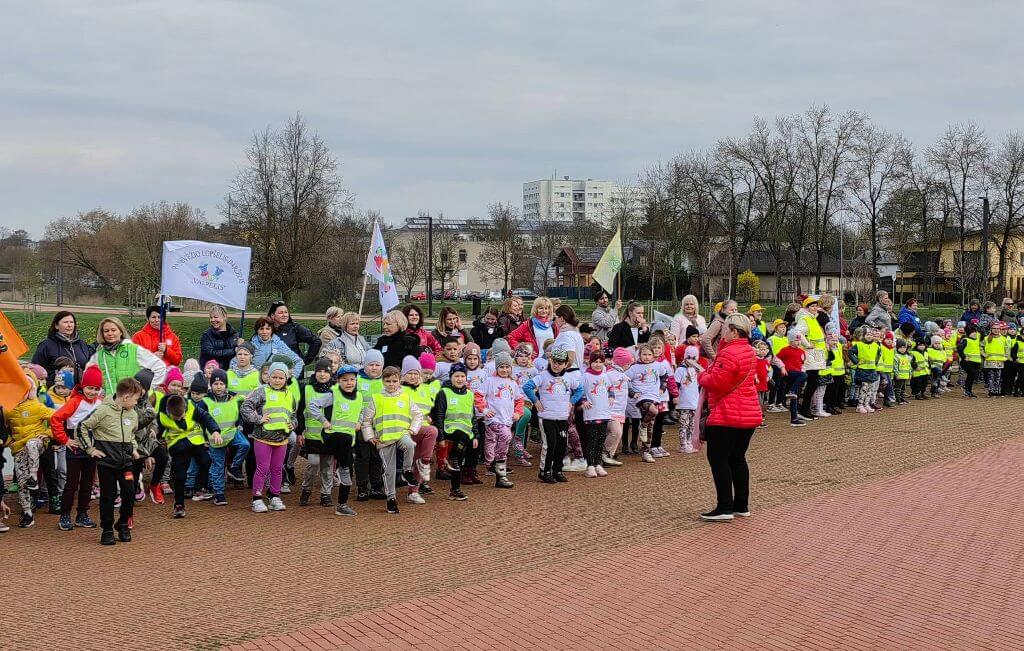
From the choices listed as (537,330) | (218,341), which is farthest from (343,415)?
(537,330)

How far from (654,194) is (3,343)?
44.4 m

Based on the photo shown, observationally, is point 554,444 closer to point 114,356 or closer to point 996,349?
point 114,356

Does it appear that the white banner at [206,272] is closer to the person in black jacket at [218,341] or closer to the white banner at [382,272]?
the person in black jacket at [218,341]

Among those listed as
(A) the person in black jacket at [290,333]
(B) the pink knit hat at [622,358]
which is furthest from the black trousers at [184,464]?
(B) the pink knit hat at [622,358]

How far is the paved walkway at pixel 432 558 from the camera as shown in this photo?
244 inches

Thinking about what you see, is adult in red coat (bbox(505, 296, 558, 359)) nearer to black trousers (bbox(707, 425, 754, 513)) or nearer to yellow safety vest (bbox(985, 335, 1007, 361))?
black trousers (bbox(707, 425, 754, 513))

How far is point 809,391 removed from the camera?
53.6ft

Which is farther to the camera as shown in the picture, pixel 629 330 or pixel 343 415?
pixel 629 330

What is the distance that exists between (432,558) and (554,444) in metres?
3.32

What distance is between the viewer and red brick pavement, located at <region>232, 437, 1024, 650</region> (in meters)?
5.90

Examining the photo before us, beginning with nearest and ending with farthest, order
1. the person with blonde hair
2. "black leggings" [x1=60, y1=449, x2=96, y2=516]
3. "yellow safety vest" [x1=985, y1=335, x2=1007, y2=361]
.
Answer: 1. "black leggings" [x1=60, y1=449, x2=96, y2=516]
2. the person with blonde hair
3. "yellow safety vest" [x1=985, y1=335, x2=1007, y2=361]

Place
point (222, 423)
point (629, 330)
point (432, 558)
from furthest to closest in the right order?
1. point (629, 330)
2. point (222, 423)
3. point (432, 558)

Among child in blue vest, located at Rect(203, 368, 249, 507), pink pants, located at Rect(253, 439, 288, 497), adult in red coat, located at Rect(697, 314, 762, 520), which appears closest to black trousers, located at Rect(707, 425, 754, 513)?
adult in red coat, located at Rect(697, 314, 762, 520)

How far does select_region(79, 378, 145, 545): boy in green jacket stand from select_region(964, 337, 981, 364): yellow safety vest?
55.3 ft
